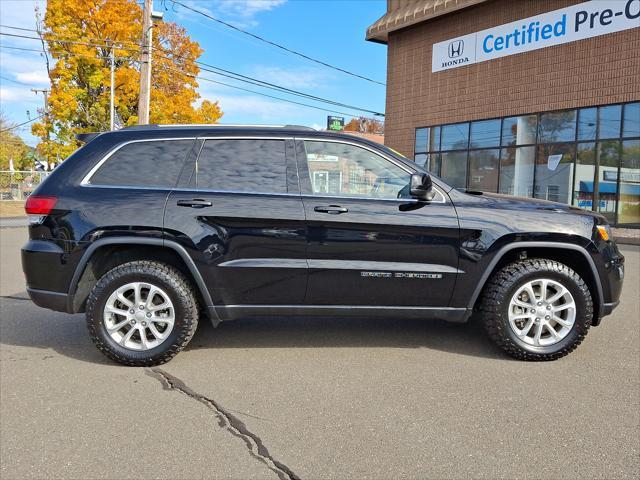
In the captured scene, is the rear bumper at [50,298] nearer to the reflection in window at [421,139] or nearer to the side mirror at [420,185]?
the side mirror at [420,185]

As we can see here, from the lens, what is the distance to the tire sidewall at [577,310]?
3.95 m

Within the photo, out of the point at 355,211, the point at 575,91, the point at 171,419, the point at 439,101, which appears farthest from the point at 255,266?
the point at 439,101

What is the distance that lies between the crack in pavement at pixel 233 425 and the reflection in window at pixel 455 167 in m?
16.9

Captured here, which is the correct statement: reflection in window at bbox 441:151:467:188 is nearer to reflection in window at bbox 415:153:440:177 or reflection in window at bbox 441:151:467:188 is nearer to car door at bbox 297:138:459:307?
reflection in window at bbox 415:153:440:177

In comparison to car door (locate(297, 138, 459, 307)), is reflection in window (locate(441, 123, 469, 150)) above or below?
above

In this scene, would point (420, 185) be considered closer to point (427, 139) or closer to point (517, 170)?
point (517, 170)

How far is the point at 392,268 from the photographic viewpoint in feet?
12.7

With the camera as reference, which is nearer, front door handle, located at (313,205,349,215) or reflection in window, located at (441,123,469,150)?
front door handle, located at (313,205,349,215)

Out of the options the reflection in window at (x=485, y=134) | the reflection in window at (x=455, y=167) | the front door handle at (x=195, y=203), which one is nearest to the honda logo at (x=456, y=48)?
the reflection in window at (x=485, y=134)

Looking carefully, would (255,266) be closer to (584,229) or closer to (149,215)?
(149,215)

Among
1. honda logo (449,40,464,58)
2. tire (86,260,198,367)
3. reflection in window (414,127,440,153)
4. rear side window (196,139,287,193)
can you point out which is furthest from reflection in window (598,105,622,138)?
tire (86,260,198,367)

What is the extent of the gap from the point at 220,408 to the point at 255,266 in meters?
1.09

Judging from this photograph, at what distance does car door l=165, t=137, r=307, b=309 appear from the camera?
3828 millimetres

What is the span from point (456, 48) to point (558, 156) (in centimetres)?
566
